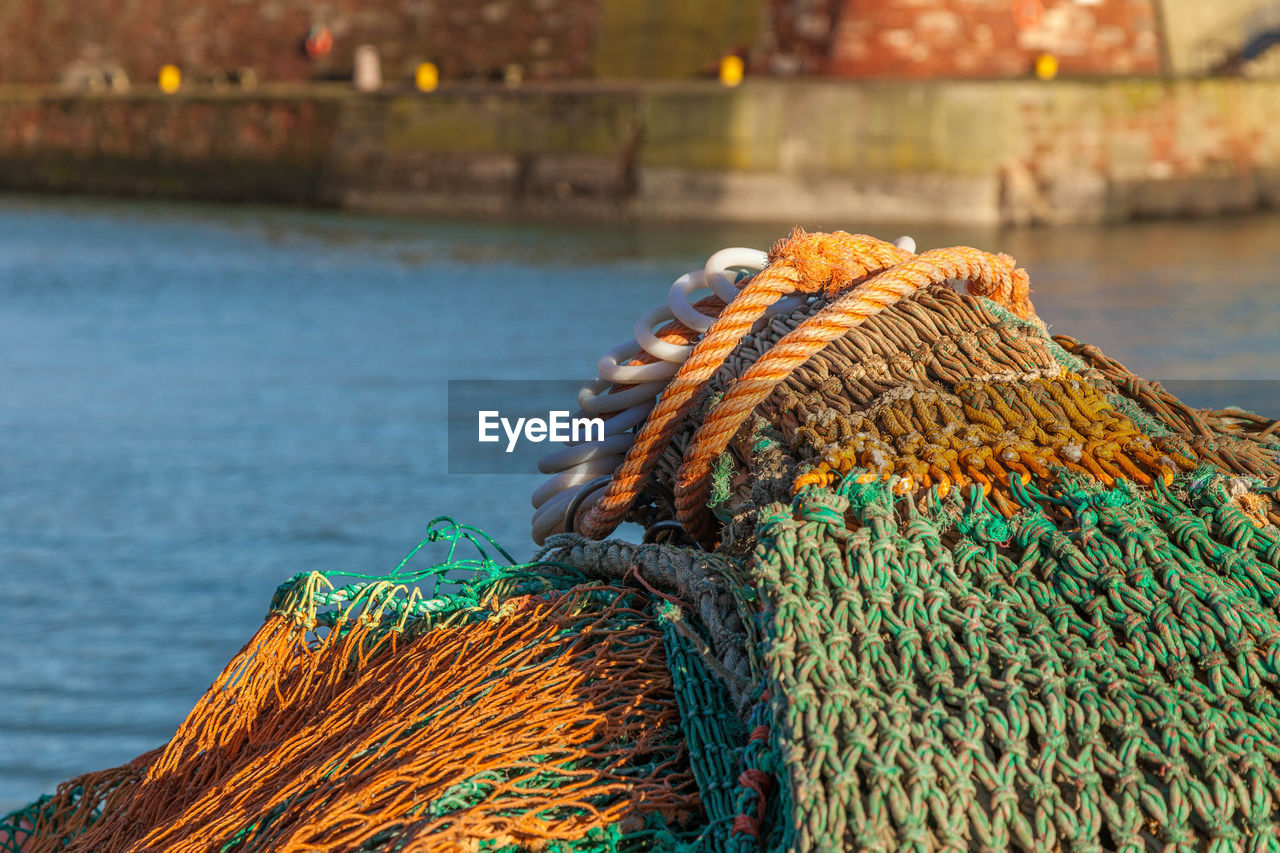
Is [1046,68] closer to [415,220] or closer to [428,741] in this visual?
[415,220]

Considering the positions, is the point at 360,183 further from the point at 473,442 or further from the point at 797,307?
the point at 797,307

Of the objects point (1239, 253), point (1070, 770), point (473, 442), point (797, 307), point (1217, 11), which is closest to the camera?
point (1070, 770)

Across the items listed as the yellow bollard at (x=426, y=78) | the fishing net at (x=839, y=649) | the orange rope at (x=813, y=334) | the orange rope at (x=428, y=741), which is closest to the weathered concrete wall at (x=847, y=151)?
the yellow bollard at (x=426, y=78)

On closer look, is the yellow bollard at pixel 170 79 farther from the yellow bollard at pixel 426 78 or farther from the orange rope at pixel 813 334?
the orange rope at pixel 813 334

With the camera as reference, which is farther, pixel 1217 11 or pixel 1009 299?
pixel 1217 11

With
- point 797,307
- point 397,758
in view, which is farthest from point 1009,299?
point 397,758

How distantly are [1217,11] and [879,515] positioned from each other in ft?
71.6

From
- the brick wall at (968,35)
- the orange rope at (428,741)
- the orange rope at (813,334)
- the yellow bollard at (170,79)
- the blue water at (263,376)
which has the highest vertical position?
the brick wall at (968,35)

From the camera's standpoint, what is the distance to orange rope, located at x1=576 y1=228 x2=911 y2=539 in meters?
1.97

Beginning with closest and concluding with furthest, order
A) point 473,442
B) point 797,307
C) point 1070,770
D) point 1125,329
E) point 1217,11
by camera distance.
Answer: point 1070,770 → point 797,307 → point 473,442 → point 1125,329 → point 1217,11

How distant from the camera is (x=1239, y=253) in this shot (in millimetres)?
15242

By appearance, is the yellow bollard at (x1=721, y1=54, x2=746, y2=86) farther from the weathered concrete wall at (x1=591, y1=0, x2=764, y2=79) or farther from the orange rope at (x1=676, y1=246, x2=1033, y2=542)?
the orange rope at (x1=676, y1=246, x2=1033, y2=542)

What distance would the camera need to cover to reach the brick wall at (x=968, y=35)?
19594 mm

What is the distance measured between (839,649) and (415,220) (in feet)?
66.4
